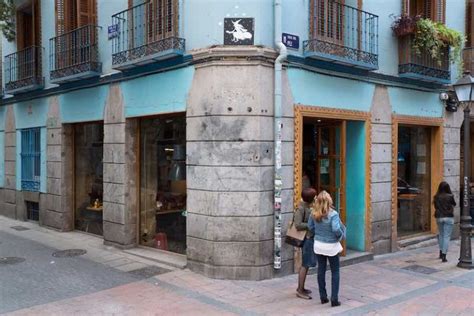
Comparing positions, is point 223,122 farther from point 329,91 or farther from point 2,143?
point 2,143

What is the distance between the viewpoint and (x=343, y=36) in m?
8.76

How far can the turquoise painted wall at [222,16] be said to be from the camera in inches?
293

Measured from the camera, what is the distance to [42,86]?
11.9m

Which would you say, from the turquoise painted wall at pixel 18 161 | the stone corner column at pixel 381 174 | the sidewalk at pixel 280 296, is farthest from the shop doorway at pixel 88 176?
the stone corner column at pixel 381 174

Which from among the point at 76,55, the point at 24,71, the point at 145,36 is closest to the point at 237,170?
the point at 145,36

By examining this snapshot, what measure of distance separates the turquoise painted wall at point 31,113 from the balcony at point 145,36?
3800 mm

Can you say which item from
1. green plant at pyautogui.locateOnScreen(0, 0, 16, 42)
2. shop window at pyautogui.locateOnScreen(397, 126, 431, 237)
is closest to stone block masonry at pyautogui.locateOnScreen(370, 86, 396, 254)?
shop window at pyautogui.locateOnScreen(397, 126, 431, 237)

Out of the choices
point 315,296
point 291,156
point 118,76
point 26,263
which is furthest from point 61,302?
point 118,76

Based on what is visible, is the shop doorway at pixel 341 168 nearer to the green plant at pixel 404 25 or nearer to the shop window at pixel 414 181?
the shop window at pixel 414 181

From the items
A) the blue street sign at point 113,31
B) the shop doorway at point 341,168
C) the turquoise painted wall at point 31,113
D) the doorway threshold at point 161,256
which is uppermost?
the blue street sign at point 113,31

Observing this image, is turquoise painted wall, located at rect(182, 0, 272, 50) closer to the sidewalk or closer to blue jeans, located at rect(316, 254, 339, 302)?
blue jeans, located at rect(316, 254, 339, 302)

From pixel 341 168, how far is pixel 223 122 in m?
2.83

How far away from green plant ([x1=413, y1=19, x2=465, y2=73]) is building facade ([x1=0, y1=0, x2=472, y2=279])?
8.4 inches

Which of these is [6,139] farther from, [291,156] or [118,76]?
[291,156]
